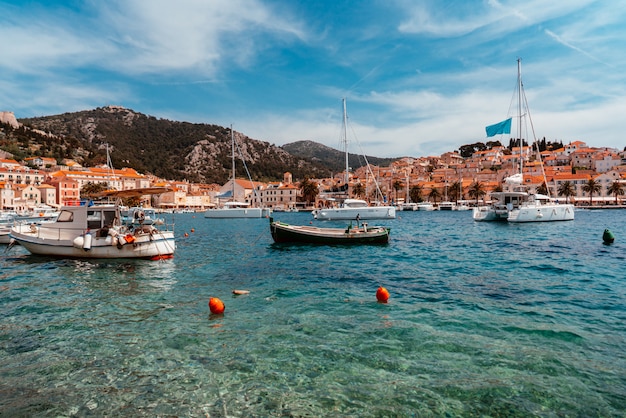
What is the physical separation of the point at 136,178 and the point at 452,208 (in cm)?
10640

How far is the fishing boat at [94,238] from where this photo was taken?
60.2 feet

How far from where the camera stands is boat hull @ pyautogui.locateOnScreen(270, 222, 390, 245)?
25000 millimetres

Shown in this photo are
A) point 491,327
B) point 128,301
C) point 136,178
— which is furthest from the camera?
point 136,178

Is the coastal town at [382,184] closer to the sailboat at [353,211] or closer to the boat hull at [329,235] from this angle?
the sailboat at [353,211]

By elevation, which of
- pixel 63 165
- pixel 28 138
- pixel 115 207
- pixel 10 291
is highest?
pixel 28 138

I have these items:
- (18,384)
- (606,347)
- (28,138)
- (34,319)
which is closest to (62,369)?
(18,384)

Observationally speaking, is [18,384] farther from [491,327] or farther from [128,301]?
[491,327]

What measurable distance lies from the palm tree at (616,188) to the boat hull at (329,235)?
10342cm

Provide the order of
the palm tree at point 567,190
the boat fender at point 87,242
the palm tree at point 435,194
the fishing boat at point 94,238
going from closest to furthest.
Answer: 1. the boat fender at point 87,242
2. the fishing boat at point 94,238
3. the palm tree at point 567,190
4. the palm tree at point 435,194

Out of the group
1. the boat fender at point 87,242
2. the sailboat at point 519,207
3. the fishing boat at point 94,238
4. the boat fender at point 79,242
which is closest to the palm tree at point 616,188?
the sailboat at point 519,207

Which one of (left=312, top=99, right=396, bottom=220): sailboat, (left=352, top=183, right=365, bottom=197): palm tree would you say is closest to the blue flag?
(left=312, top=99, right=396, bottom=220): sailboat

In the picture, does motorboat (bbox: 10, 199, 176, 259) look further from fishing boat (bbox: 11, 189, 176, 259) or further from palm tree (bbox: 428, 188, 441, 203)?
palm tree (bbox: 428, 188, 441, 203)

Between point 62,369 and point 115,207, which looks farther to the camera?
point 115,207

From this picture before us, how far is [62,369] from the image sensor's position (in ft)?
21.2
